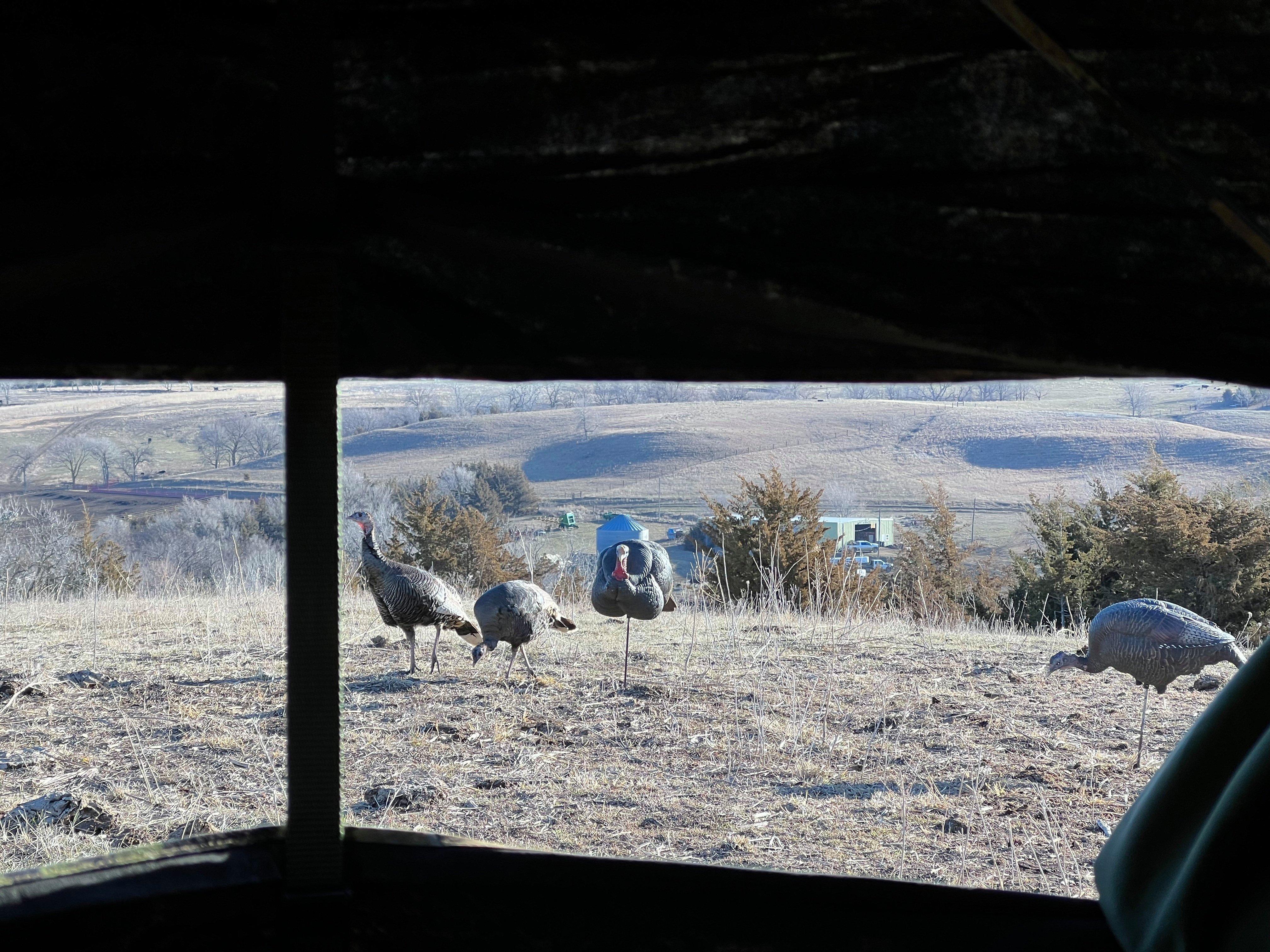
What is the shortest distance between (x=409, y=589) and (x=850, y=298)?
3.29m

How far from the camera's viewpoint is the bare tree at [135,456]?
698 inches

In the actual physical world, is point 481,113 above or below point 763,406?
below

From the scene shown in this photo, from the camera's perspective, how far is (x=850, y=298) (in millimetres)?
969

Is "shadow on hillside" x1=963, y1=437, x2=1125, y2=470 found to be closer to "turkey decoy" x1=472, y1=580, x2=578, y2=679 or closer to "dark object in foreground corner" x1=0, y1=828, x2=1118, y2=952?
"turkey decoy" x1=472, y1=580, x2=578, y2=679

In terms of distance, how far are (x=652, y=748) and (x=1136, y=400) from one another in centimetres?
2339

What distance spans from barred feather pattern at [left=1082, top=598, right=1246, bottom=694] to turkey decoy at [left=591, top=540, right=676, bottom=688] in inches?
73.5

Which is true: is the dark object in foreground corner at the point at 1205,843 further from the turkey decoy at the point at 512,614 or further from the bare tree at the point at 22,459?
the bare tree at the point at 22,459

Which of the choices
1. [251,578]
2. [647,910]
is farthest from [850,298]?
[251,578]

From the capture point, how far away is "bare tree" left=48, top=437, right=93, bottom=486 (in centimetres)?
1727

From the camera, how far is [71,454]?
17.4 metres

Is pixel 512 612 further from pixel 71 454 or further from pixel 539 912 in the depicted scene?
pixel 71 454

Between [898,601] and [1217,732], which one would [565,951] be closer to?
[1217,732]

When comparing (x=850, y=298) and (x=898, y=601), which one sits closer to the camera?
(x=850, y=298)

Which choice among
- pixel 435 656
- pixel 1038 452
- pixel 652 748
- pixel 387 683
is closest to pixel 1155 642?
pixel 652 748
